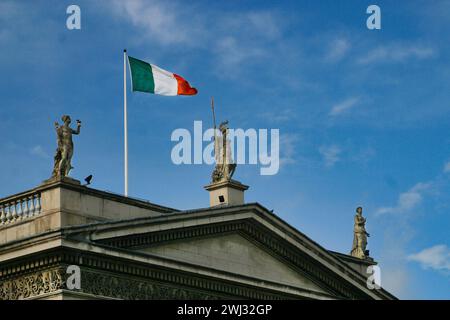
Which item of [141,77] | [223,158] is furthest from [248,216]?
[141,77]

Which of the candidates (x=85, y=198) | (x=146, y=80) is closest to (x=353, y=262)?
(x=146, y=80)

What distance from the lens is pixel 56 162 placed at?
127 feet

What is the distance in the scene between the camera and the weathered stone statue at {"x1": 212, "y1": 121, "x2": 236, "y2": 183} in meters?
44.8

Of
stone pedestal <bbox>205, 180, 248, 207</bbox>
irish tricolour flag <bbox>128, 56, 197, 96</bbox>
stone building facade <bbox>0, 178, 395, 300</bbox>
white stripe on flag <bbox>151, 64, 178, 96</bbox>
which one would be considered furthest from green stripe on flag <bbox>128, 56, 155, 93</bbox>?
stone building facade <bbox>0, 178, 395, 300</bbox>

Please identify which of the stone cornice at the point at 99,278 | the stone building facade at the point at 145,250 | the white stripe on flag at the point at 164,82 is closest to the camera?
the stone cornice at the point at 99,278

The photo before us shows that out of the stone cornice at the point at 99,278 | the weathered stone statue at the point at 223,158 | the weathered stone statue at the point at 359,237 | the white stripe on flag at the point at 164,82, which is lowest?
the stone cornice at the point at 99,278

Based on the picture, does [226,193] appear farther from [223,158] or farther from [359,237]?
[359,237]

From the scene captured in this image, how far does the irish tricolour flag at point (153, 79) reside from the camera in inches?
1806

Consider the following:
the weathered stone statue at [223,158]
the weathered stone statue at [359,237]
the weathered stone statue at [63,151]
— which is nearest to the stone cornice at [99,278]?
the weathered stone statue at [63,151]

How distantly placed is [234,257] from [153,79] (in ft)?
23.9

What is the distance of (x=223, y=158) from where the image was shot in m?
44.9

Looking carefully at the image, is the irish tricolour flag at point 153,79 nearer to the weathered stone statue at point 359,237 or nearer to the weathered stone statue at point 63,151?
the weathered stone statue at point 63,151

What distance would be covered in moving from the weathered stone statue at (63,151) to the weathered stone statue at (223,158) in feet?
24.4
